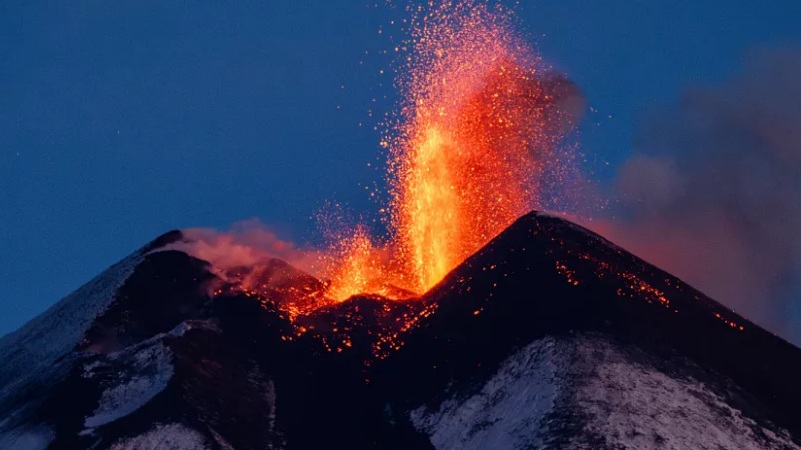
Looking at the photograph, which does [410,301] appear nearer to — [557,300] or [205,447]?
[557,300]

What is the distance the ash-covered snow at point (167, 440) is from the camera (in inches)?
2394

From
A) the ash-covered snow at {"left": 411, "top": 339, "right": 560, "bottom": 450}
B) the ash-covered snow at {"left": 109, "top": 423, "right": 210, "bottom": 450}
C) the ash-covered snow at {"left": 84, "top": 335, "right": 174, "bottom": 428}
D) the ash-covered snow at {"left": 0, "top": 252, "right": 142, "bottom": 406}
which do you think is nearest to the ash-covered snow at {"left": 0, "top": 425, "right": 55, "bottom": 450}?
the ash-covered snow at {"left": 84, "top": 335, "right": 174, "bottom": 428}

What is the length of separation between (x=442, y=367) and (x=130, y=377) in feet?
72.1

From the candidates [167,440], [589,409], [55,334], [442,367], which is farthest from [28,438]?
[589,409]

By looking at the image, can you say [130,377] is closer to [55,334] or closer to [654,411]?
[55,334]

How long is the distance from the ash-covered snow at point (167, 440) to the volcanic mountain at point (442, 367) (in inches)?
4.4

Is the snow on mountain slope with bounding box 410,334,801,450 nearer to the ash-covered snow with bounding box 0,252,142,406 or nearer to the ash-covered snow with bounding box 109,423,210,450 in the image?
the ash-covered snow with bounding box 109,423,210,450

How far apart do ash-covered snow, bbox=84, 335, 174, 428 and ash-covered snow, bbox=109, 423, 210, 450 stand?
3.48 metres

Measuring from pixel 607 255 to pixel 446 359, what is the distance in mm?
16491

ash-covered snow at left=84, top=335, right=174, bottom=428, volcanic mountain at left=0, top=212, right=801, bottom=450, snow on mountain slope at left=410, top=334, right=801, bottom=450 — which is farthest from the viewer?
Answer: ash-covered snow at left=84, top=335, right=174, bottom=428

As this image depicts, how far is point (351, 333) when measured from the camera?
260ft

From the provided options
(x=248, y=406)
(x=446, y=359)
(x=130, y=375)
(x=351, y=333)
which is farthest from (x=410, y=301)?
(x=130, y=375)

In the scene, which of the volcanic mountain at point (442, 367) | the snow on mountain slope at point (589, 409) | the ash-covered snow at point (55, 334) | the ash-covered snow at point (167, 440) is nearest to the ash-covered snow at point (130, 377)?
the volcanic mountain at point (442, 367)

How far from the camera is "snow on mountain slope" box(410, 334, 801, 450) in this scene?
56125mm
